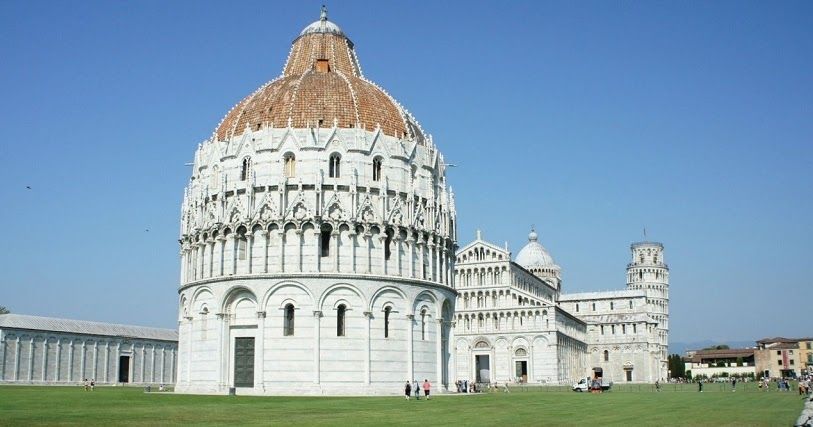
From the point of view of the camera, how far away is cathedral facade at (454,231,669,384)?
377 ft

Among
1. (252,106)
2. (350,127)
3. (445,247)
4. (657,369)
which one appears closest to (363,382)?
(445,247)

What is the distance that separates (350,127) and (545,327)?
206 feet

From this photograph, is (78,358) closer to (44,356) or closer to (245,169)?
(44,356)

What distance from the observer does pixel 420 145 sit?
6362cm

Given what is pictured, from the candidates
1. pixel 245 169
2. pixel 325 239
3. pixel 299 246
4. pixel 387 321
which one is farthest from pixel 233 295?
pixel 387 321

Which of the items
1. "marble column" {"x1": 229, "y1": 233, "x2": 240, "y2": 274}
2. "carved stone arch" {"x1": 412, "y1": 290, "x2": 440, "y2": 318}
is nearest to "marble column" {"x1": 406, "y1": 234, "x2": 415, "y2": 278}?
"carved stone arch" {"x1": 412, "y1": 290, "x2": 440, "y2": 318}

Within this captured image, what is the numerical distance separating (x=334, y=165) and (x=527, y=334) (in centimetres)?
6347

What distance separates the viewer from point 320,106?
2405 inches

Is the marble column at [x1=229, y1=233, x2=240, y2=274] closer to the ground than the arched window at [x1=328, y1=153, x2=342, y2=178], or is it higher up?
closer to the ground

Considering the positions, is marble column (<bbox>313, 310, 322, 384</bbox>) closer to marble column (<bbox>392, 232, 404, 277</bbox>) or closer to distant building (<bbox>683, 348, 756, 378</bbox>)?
marble column (<bbox>392, 232, 404, 277</bbox>)

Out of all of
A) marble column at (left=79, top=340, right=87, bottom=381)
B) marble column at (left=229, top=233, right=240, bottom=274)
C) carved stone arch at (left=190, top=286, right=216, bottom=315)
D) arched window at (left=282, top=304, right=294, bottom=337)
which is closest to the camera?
arched window at (left=282, top=304, right=294, bottom=337)

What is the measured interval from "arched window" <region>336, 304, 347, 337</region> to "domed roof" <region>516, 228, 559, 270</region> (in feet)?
333

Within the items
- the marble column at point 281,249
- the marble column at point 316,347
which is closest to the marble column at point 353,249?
the marble column at point 316,347

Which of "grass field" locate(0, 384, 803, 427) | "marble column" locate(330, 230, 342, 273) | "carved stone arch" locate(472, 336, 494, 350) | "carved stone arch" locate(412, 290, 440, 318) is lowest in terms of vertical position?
"grass field" locate(0, 384, 803, 427)
